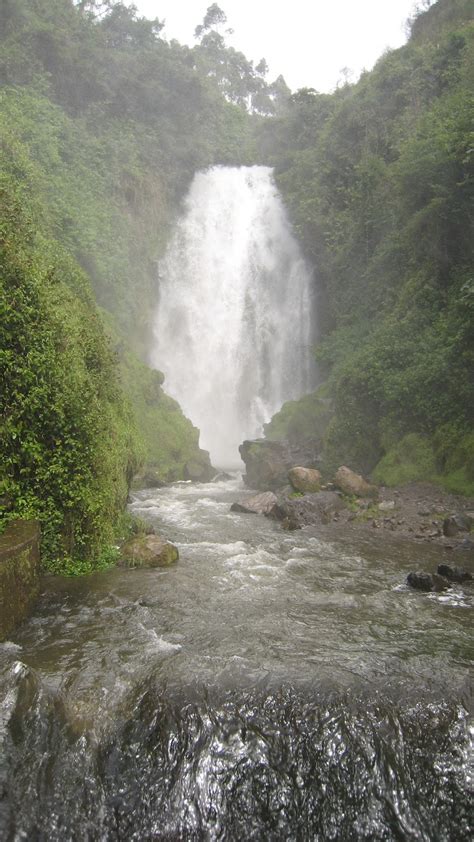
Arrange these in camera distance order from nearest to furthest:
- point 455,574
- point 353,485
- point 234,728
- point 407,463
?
point 234,728
point 455,574
point 353,485
point 407,463

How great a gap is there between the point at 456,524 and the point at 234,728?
8474 millimetres

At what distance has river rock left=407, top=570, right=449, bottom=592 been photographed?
8.44 metres

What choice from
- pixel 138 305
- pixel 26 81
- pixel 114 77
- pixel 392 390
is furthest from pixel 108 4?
pixel 392 390

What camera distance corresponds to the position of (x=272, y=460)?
19141 millimetres

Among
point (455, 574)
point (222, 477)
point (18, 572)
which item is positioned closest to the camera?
point (18, 572)

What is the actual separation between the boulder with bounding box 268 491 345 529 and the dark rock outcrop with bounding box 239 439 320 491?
140 inches

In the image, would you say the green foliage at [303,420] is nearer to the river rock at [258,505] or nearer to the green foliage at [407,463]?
the green foliage at [407,463]

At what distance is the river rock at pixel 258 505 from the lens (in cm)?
1469

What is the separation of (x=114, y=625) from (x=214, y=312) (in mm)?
24750

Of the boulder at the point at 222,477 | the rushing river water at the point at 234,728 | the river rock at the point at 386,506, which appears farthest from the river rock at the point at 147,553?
the boulder at the point at 222,477

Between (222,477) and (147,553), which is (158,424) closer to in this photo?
(222,477)

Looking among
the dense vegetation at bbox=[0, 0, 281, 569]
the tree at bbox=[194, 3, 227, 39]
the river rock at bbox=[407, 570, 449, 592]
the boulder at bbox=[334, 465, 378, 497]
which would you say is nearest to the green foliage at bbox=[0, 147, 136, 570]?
the dense vegetation at bbox=[0, 0, 281, 569]

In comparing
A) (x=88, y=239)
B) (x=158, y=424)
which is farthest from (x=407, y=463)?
(x=88, y=239)

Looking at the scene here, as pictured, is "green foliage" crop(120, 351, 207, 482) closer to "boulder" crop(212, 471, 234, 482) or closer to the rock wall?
"boulder" crop(212, 471, 234, 482)
